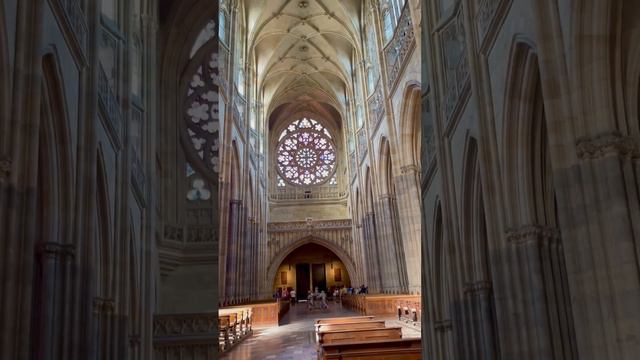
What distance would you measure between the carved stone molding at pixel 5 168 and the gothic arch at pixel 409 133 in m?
16.6

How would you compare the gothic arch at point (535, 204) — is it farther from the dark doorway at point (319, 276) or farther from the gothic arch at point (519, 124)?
the dark doorway at point (319, 276)

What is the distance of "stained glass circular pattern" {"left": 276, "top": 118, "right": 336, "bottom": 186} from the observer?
38.3 meters

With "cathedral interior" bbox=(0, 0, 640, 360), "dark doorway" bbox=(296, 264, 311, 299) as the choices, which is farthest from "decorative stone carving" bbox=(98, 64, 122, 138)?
"dark doorway" bbox=(296, 264, 311, 299)

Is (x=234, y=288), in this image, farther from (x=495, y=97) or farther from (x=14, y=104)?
(x=14, y=104)

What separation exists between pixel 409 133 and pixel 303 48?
491 inches

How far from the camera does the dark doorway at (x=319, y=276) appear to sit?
129 feet

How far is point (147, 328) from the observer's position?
2326 mm

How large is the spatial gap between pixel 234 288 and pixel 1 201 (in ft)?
62.5

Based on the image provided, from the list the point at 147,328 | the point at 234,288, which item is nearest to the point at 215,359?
the point at 147,328

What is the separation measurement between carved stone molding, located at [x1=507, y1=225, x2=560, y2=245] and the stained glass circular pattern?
104 feet

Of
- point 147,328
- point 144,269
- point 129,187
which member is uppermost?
point 129,187

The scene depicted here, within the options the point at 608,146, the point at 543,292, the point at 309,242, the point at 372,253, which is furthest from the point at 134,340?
the point at 309,242

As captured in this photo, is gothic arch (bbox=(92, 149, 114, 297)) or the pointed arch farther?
the pointed arch

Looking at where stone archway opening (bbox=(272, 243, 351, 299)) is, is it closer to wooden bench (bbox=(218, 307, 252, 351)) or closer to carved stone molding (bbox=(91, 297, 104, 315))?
carved stone molding (bbox=(91, 297, 104, 315))
